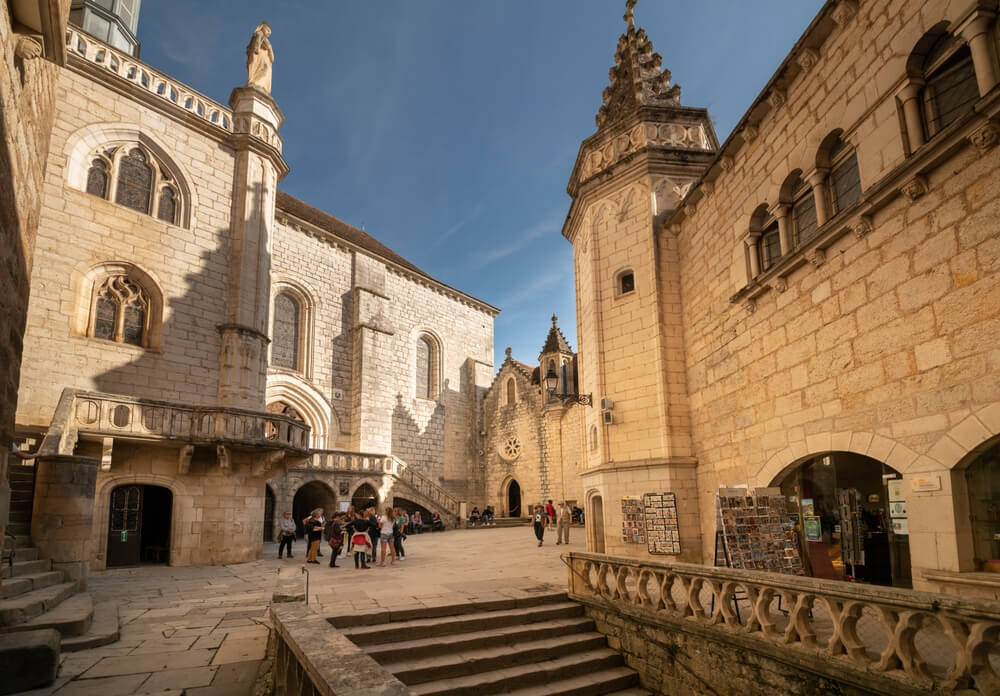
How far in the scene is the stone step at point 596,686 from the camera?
250 inches

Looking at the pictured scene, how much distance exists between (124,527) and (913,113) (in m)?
16.6

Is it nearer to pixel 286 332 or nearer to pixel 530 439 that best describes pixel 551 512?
pixel 530 439

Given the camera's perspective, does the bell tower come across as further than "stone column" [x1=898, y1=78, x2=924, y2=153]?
Yes

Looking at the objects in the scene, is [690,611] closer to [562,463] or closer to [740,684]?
[740,684]

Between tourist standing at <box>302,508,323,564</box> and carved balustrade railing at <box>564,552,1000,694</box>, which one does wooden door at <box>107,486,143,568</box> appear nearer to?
tourist standing at <box>302,508,323,564</box>

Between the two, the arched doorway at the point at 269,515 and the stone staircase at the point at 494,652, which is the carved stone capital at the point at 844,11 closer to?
the stone staircase at the point at 494,652

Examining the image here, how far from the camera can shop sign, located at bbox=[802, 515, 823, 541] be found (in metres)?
8.50

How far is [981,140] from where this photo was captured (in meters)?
5.21

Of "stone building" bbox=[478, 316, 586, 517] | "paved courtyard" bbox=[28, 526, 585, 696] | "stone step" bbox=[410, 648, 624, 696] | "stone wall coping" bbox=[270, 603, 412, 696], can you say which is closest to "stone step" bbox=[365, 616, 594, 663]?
"stone step" bbox=[410, 648, 624, 696]

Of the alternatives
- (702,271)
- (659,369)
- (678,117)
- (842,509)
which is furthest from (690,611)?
(678,117)

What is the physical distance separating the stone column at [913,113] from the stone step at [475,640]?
701 cm

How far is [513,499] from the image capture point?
3069 centimetres

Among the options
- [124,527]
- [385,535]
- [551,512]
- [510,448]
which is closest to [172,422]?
[124,527]

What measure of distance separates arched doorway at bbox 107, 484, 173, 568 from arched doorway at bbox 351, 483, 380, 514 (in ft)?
28.4
